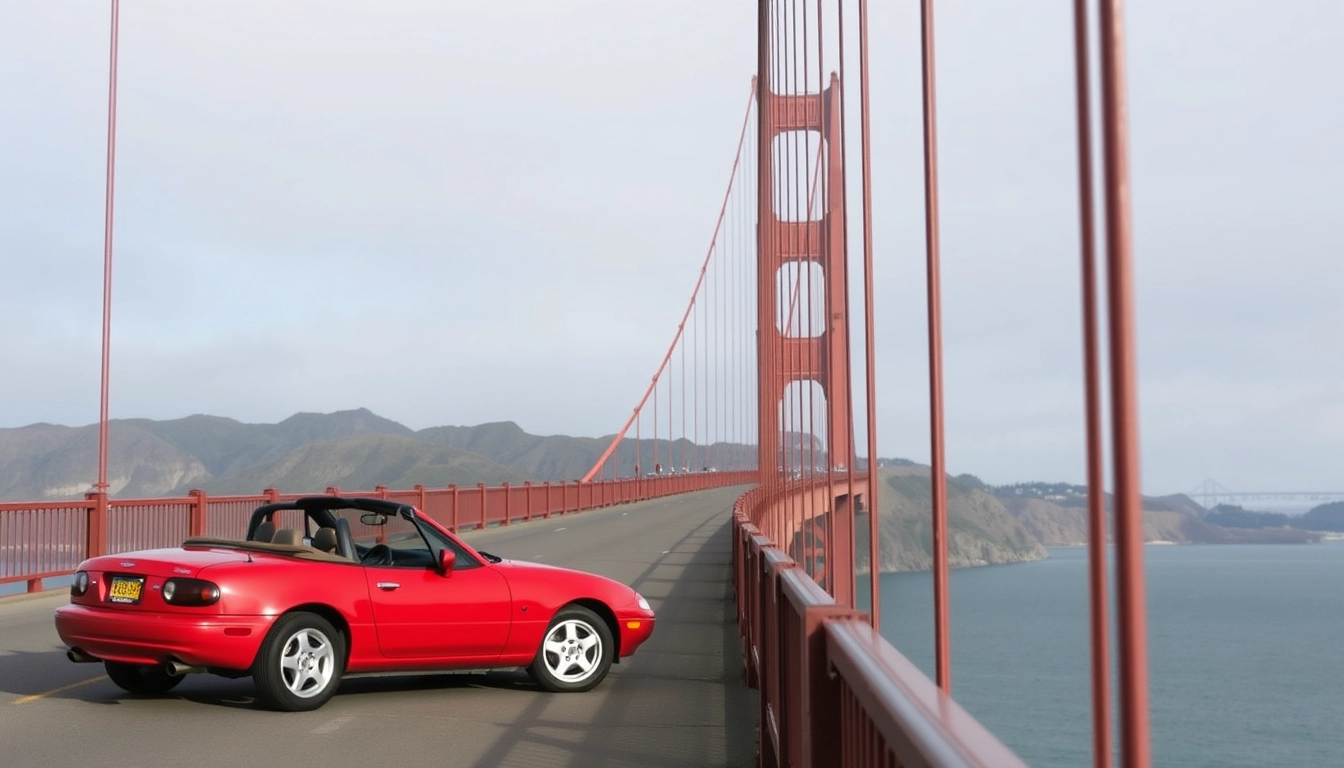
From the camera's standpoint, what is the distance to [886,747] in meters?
3.28

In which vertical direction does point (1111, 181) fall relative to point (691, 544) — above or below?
above

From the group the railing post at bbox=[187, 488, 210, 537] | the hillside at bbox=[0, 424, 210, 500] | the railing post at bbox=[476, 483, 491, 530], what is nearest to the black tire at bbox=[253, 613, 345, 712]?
the railing post at bbox=[187, 488, 210, 537]

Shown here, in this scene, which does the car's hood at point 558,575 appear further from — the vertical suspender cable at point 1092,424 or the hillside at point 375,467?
the hillside at point 375,467

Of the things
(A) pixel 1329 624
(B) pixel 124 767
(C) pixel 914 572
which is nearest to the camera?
(B) pixel 124 767

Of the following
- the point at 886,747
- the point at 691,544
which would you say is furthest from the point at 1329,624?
the point at 886,747

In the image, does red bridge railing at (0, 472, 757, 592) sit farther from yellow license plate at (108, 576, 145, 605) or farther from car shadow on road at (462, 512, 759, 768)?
yellow license plate at (108, 576, 145, 605)

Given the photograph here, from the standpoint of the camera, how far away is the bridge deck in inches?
314

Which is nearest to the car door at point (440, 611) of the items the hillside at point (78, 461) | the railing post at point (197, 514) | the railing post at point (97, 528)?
the railing post at point (97, 528)

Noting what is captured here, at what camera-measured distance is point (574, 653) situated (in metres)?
10.6

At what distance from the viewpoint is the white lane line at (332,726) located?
8.76 meters

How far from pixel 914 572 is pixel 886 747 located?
69.4 metres

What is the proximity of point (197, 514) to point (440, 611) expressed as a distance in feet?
45.2

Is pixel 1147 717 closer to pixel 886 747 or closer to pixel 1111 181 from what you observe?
pixel 1111 181

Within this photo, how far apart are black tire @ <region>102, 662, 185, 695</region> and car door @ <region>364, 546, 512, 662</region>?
176 centimetres
